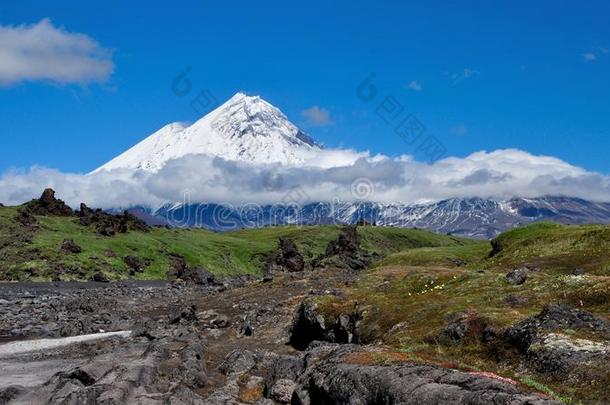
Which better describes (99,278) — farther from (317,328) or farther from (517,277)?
(517,277)

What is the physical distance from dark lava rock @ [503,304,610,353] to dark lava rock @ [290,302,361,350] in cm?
1991

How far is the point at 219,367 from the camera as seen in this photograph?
152ft

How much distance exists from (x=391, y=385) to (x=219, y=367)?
23.9 meters

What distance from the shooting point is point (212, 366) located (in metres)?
48.2

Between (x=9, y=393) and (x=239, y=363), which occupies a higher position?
(x=239, y=363)

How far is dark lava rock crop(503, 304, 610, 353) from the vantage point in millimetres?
34000

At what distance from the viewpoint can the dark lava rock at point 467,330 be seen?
128 feet

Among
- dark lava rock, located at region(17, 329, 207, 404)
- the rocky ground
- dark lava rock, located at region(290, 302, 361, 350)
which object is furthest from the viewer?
dark lava rock, located at region(290, 302, 361, 350)

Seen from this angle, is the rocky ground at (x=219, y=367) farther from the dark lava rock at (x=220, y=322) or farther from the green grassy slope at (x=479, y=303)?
the green grassy slope at (x=479, y=303)

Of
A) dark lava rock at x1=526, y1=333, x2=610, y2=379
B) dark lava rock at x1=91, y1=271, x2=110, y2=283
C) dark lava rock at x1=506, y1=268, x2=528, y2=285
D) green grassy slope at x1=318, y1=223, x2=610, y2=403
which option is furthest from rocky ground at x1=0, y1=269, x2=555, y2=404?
dark lava rock at x1=91, y1=271, x2=110, y2=283

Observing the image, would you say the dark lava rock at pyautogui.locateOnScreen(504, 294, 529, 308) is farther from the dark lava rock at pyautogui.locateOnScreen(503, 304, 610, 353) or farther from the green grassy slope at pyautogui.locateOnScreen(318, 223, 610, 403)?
the dark lava rock at pyautogui.locateOnScreen(503, 304, 610, 353)

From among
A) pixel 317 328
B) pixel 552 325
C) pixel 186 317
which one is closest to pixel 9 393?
pixel 317 328

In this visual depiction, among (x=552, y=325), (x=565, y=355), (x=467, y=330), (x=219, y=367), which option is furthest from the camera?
(x=219, y=367)

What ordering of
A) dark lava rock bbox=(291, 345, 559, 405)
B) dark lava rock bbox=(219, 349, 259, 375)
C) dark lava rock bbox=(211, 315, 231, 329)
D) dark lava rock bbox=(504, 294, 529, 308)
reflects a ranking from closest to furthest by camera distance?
dark lava rock bbox=(291, 345, 559, 405)
dark lava rock bbox=(219, 349, 259, 375)
dark lava rock bbox=(504, 294, 529, 308)
dark lava rock bbox=(211, 315, 231, 329)
